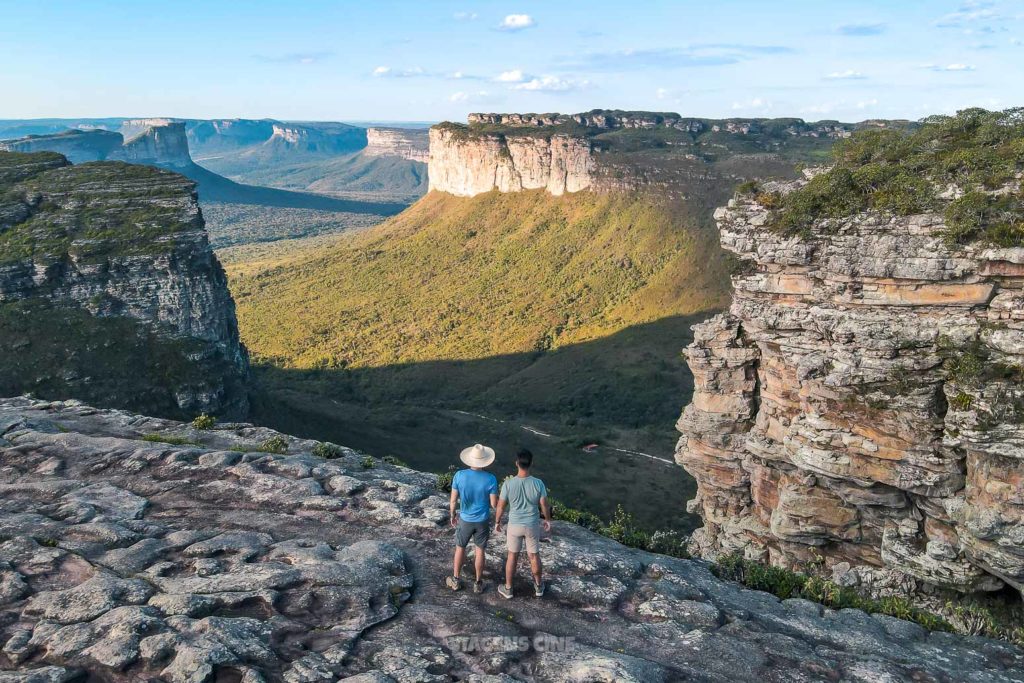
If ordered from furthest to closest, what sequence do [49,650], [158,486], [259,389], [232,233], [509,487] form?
[232,233] < [259,389] < [158,486] < [509,487] < [49,650]

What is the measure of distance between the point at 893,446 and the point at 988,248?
5.72 meters

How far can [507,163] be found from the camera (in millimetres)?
104625

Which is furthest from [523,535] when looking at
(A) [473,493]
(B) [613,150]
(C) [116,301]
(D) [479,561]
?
(B) [613,150]

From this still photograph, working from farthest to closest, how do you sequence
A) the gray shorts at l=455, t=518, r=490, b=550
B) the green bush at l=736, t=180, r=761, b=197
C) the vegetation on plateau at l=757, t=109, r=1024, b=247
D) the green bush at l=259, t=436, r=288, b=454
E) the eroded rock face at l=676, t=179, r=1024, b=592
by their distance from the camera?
the green bush at l=736, t=180, r=761, b=197, the green bush at l=259, t=436, r=288, b=454, the vegetation on plateau at l=757, t=109, r=1024, b=247, the eroded rock face at l=676, t=179, r=1024, b=592, the gray shorts at l=455, t=518, r=490, b=550

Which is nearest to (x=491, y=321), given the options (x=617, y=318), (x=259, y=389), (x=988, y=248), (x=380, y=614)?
(x=617, y=318)

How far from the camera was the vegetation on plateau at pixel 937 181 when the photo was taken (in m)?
18.6

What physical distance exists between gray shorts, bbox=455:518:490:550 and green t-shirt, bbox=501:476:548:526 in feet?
1.64

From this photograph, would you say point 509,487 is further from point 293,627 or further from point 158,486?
point 158,486

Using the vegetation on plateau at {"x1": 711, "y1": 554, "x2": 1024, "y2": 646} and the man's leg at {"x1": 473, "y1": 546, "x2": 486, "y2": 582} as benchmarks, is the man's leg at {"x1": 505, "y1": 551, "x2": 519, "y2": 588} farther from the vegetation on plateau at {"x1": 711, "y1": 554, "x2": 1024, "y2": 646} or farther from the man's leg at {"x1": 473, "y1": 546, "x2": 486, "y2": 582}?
the vegetation on plateau at {"x1": 711, "y1": 554, "x2": 1024, "y2": 646}

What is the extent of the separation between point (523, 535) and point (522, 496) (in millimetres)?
719

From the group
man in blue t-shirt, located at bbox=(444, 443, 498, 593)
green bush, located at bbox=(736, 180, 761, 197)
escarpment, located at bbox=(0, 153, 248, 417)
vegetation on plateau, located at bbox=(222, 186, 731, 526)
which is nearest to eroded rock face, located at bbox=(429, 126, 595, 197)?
vegetation on plateau, located at bbox=(222, 186, 731, 526)

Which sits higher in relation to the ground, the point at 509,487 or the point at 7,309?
the point at 509,487

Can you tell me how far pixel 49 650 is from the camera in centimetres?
1023

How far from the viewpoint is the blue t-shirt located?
40.1 feet
